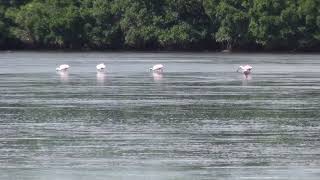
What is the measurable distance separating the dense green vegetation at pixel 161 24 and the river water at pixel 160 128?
138 feet

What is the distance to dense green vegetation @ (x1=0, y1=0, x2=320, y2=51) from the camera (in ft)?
301

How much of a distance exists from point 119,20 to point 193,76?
49914 mm

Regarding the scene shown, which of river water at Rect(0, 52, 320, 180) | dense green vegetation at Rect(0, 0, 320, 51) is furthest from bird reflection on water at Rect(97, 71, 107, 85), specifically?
dense green vegetation at Rect(0, 0, 320, 51)

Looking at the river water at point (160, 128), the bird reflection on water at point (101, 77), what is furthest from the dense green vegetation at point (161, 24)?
the river water at point (160, 128)

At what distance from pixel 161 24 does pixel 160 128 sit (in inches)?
2761

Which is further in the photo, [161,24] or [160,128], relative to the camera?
[161,24]

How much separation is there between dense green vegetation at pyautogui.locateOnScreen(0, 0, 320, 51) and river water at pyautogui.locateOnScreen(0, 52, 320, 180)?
42064mm

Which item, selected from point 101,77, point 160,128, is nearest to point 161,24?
point 101,77

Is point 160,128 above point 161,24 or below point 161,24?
above

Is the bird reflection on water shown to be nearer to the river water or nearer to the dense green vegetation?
the river water

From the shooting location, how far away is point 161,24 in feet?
323

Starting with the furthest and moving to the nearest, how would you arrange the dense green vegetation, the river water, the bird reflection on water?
the dense green vegetation
the bird reflection on water
the river water

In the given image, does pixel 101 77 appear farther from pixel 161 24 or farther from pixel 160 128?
pixel 161 24

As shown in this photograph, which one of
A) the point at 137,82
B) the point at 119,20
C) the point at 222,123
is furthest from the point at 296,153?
the point at 119,20
